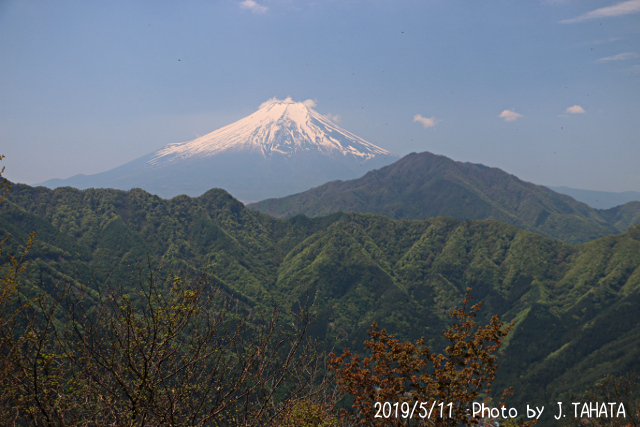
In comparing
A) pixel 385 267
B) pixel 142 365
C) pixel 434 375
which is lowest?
pixel 385 267

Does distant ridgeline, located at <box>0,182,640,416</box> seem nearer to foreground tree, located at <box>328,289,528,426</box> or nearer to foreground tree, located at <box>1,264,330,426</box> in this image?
foreground tree, located at <box>1,264,330,426</box>

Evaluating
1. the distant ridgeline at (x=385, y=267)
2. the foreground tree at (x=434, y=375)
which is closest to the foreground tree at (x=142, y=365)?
the foreground tree at (x=434, y=375)

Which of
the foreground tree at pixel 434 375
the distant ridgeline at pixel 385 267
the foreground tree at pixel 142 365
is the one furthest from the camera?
the distant ridgeline at pixel 385 267

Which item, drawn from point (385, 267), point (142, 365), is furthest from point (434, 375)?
point (385, 267)

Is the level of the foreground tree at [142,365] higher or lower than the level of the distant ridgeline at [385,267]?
higher

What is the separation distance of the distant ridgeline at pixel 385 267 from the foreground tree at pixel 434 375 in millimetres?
110053

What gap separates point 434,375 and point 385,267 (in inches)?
6848

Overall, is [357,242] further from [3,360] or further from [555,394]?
[3,360]

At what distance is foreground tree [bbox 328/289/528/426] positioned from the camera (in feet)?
28.0

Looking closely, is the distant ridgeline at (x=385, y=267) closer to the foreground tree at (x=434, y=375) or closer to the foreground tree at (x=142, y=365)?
the foreground tree at (x=142, y=365)

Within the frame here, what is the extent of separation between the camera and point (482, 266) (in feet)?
577

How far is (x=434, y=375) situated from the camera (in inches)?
365

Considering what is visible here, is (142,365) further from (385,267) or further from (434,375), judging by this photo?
(385,267)

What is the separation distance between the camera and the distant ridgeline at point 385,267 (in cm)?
11950
